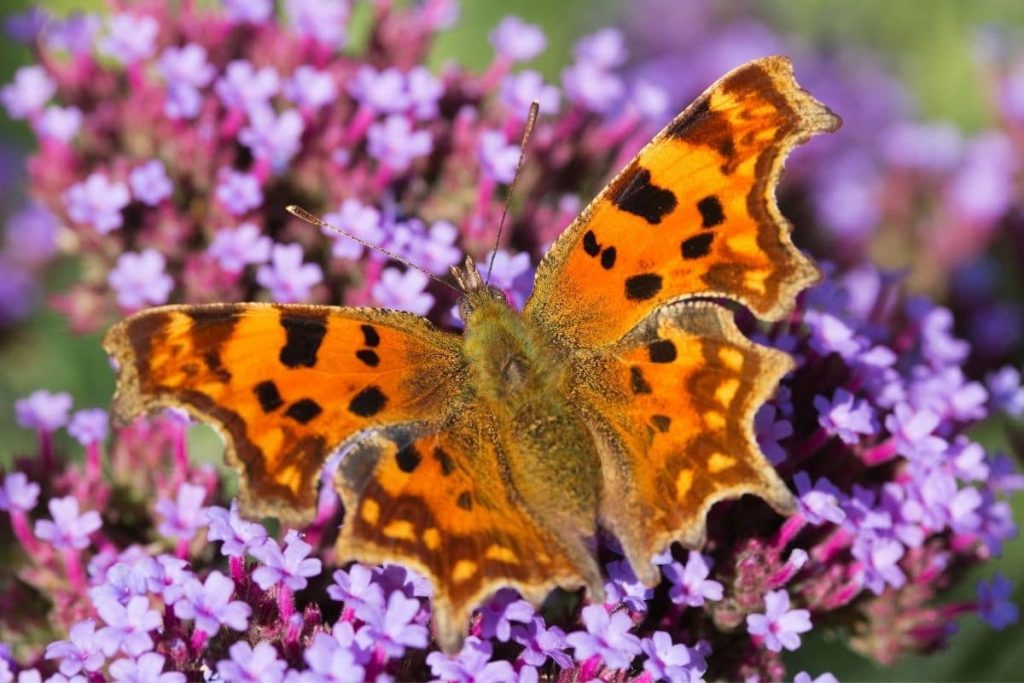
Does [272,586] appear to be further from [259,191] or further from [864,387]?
[864,387]

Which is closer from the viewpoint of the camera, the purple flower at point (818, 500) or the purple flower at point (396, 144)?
the purple flower at point (818, 500)

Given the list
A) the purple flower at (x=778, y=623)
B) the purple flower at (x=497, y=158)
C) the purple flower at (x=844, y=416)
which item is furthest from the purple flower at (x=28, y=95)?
the purple flower at (x=778, y=623)

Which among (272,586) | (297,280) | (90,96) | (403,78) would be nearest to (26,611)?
(272,586)

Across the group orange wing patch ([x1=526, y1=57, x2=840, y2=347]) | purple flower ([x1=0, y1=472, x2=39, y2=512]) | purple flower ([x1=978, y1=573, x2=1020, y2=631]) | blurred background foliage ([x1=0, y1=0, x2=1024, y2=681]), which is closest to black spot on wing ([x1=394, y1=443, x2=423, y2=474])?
orange wing patch ([x1=526, y1=57, x2=840, y2=347])

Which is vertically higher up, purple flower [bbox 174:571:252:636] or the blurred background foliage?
the blurred background foliage

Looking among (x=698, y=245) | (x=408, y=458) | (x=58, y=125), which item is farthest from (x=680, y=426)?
(x=58, y=125)

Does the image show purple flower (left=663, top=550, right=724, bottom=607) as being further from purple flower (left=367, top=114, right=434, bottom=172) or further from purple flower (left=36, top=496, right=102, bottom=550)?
purple flower (left=367, top=114, right=434, bottom=172)

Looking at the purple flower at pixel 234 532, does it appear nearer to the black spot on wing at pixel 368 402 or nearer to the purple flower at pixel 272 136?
the black spot on wing at pixel 368 402
